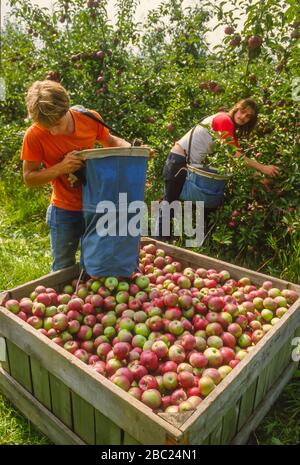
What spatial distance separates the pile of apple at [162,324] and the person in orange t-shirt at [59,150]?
385mm

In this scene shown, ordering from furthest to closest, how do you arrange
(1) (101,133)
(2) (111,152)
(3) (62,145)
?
(1) (101,133) → (3) (62,145) → (2) (111,152)

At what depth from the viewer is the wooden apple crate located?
1565mm

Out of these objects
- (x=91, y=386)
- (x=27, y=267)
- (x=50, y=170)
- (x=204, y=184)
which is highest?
(x=50, y=170)

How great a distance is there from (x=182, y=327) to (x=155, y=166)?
2535 millimetres

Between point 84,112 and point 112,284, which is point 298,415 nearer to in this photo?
point 112,284

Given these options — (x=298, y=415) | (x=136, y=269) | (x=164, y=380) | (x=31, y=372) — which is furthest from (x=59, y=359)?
(x=298, y=415)

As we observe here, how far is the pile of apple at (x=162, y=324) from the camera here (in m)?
1.86

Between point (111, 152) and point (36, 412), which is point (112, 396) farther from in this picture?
point (111, 152)

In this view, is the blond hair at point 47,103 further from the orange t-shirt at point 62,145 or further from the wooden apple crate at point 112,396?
the wooden apple crate at point 112,396

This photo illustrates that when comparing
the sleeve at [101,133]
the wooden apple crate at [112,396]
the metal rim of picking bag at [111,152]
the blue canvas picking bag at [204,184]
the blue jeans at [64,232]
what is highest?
the sleeve at [101,133]

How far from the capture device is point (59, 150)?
2.46 m

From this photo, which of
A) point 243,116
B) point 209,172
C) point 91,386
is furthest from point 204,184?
point 91,386

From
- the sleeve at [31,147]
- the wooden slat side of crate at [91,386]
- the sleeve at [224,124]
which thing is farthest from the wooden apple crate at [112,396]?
the sleeve at [224,124]

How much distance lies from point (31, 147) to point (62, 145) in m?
0.18
